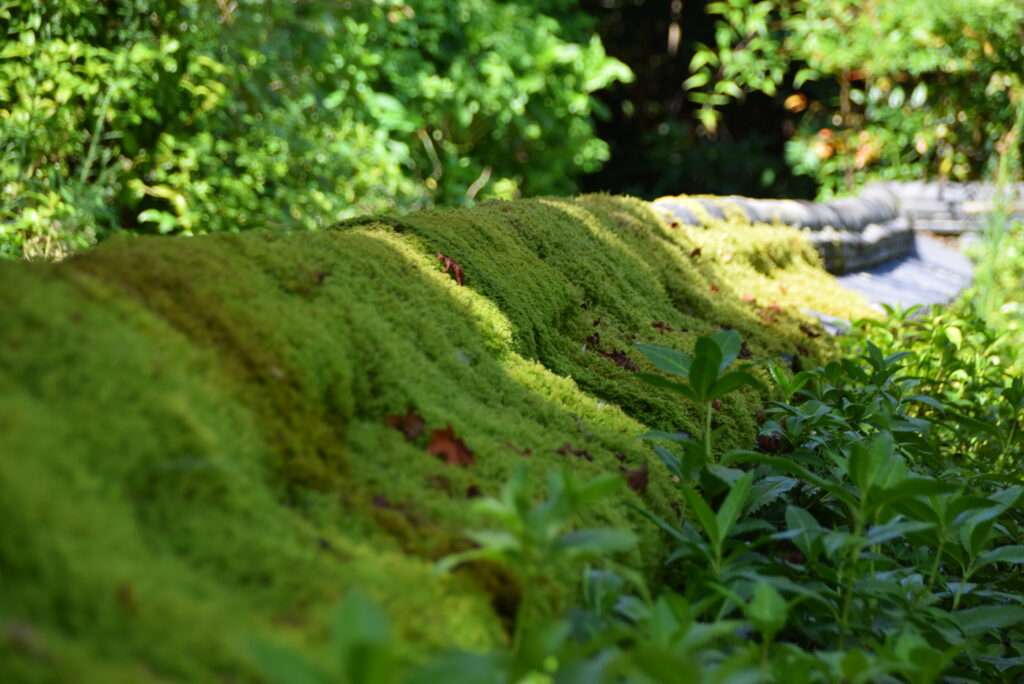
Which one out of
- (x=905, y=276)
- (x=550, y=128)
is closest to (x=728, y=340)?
(x=905, y=276)

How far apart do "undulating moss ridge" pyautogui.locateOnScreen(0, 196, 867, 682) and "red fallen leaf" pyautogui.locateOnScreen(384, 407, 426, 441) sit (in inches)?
0.4

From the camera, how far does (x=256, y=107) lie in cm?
566

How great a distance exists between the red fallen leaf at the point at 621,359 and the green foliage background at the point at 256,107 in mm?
2490

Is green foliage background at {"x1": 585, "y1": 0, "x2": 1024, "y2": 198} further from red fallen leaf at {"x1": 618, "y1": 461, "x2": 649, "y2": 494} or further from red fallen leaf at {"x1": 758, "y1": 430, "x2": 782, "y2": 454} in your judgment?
red fallen leaf at {"x1": 618, "y1": 461, "x2": 649, "y2": 494}

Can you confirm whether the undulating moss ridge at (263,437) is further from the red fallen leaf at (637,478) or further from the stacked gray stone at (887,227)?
the stacked gray stone at (887,227)

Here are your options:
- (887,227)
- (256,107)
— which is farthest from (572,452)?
(887,227)

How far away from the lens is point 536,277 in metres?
2.45

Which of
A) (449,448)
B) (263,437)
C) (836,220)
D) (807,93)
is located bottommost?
(836,220)

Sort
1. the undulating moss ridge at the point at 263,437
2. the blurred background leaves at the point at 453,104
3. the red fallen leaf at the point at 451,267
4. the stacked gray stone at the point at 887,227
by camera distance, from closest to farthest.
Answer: the undulating moss ridge at the point at 263,437, the red fallen leaf at the point at 451,267, the blurred background leaves at the point at 453,104, the stacked gray stone at the point at 887,227

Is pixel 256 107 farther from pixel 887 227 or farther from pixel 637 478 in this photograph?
pixel 887 227

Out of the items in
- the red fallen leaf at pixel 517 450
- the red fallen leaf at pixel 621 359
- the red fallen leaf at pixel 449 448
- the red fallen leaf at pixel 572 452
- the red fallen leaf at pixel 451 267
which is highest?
the red fallen leaf at pixel 451 267

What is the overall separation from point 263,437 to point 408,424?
0.33m

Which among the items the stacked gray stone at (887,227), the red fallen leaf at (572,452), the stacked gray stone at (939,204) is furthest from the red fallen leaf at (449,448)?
the stacked gray stone at (939,204)

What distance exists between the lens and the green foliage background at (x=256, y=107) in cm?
426
